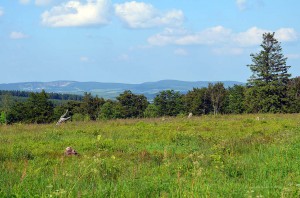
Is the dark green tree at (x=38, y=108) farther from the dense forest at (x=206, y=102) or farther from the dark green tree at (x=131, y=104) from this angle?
the dark green tree at (x=131, y=104)

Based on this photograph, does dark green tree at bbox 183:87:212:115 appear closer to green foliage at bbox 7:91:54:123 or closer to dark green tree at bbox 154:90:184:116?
dark green tree at bbox 154:90:184:116

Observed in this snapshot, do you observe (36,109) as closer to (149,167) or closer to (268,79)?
(268,79)

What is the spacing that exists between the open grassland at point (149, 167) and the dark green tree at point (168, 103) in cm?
5580

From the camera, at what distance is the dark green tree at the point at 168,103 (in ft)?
240

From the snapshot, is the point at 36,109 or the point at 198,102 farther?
the point at 198,102

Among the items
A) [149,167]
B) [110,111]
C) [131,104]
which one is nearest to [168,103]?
[131,104]

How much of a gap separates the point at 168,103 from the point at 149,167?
64.7m

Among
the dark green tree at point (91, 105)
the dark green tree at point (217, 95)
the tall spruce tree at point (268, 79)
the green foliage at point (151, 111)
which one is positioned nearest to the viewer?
the tall spruce tree at point (268, 79)

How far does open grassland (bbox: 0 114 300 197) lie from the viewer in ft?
18.6

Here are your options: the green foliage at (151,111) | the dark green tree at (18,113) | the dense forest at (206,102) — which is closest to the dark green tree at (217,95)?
the dense forest at (206,102)

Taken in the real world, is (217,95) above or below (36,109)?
above

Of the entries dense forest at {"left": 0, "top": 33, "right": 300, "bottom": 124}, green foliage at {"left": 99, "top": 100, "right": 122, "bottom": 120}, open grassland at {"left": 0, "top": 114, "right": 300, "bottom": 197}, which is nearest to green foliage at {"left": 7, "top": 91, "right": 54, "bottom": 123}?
dense forest at {"left": 0, "top": 33, "right": 300, "bottom": 124}

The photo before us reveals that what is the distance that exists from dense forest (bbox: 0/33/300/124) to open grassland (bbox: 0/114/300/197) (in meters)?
24.2

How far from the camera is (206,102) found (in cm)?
7319
